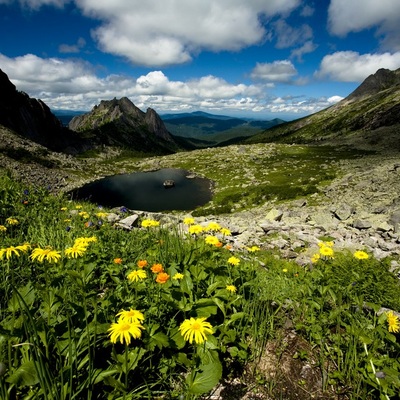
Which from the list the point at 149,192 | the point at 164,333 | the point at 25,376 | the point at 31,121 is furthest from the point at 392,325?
the point at 31,121

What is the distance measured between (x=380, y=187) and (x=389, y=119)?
138017 millimetres

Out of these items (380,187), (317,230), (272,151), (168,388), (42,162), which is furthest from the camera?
(272,151)

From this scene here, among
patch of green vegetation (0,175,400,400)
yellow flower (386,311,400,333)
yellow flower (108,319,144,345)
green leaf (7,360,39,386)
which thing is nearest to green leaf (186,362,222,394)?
patch of green vegetation (0,175,400,400)

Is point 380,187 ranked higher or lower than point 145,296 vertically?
lower

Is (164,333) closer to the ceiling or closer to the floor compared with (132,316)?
closer to the floor

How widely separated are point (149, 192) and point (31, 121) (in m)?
125

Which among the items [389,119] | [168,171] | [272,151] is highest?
[389,119]

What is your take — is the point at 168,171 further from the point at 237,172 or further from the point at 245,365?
the point at 245,365

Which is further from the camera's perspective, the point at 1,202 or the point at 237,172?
the point at 237,172

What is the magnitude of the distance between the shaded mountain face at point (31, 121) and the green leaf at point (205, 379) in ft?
577

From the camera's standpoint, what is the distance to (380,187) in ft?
131

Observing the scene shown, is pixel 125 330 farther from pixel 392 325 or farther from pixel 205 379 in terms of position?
pixel 392 325

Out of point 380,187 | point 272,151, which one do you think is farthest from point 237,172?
point 380,187

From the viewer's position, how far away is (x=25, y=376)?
102 inches
